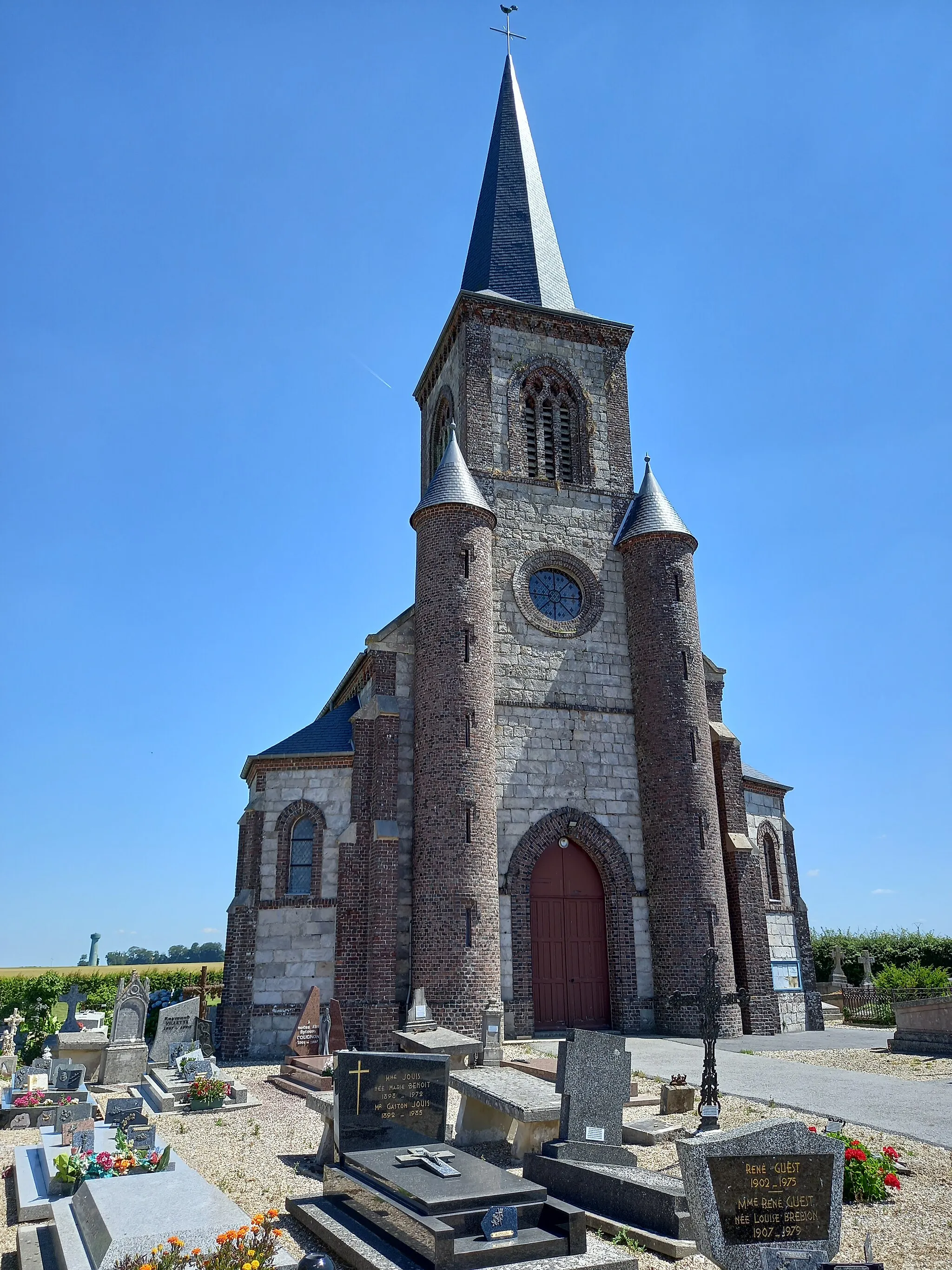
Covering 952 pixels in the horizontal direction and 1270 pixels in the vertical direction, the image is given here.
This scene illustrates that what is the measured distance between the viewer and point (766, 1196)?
216 inches

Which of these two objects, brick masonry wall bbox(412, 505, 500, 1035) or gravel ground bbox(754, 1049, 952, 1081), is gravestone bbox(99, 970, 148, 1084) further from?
gravel ground bbox(754, 1049, 952, 1081)

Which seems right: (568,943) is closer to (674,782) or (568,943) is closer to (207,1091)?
(674,782)

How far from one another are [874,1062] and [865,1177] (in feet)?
32.4

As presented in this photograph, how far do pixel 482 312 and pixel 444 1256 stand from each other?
75.6 ft

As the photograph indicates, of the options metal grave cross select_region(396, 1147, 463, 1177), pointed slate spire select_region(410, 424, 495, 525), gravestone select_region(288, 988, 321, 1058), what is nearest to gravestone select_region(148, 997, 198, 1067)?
gravestone select_region(288, 988, 321, 1058)

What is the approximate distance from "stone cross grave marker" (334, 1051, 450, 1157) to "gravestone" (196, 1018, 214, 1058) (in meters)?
9.19

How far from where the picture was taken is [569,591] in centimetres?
2347

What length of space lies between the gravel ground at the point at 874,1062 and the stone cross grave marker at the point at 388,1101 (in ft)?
29.8

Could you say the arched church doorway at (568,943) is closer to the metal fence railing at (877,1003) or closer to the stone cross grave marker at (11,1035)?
the metal fence railing at (877,1003)

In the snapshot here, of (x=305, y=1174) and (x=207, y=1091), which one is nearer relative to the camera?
(x=305, y=1174)

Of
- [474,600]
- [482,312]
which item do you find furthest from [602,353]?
[474,600]

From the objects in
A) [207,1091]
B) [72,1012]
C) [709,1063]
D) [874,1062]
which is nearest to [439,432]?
[72,1012]

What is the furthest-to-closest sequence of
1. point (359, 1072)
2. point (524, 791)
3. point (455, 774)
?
point (524, 791) → point (455, 774) → point (359, 1072)

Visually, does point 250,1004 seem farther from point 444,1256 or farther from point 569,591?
point 444,1256
